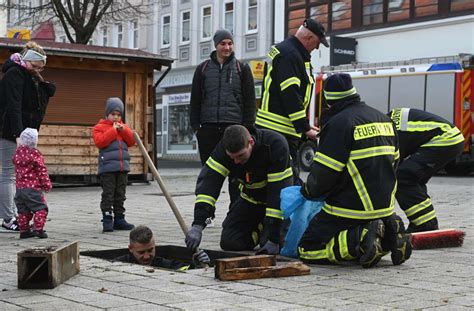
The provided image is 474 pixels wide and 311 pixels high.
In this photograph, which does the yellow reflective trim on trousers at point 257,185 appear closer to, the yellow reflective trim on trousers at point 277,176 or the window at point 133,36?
the yellow reflective trim on trousers at point 277,176

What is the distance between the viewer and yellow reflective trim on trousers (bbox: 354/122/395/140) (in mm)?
6469

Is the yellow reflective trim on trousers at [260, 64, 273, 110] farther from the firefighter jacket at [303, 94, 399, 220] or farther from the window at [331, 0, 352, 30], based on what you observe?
the window at [331, 0, 352, 30]

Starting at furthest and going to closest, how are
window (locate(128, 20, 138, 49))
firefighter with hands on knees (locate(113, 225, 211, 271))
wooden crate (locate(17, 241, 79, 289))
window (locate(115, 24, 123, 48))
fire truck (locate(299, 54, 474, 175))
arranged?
window (locate(115, 24, 123, 48)) < window (locate(128, 20, 138, 49)) < fire truck (locate(299, 54, 474, 175)) < firefighter with hands on knees (locate(113, 225, 211, 271)) < wooden crate (locate(17, 241, 79, 289))

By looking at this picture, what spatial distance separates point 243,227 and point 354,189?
1.36m

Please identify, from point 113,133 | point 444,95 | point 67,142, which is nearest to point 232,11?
point 444,95

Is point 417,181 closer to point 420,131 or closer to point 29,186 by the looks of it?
point 420,131

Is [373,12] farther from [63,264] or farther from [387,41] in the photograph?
[63,264]

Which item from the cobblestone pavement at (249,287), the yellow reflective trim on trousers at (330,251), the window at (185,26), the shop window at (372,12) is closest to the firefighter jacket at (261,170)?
the yellow reflective trim on trousers at (330,251)

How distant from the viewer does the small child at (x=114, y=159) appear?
30.1ft

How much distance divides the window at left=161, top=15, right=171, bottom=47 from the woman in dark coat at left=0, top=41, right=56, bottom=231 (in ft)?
118

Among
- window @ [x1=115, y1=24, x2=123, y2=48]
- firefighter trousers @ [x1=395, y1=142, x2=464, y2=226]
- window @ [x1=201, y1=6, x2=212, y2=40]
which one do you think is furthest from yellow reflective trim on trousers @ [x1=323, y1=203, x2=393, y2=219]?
window @ [x1=115, y1=24, x2=123, y2=48]

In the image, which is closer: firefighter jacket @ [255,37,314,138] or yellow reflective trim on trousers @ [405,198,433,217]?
firefighter jacket @ [255,37,314,138]

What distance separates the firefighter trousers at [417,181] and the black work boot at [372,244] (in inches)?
71.6

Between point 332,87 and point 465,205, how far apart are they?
6.38 m
